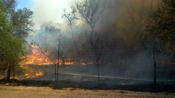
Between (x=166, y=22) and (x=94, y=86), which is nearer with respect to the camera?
(x=166, y=22)

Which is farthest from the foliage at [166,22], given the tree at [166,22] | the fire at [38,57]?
the fire at [38,57]

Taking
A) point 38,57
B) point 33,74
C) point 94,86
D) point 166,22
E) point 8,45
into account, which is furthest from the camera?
point 38,57

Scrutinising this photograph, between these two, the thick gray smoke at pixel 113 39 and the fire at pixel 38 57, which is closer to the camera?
the thick gray smoke at pixel 113 39

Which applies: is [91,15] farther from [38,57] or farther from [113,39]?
[38,57]

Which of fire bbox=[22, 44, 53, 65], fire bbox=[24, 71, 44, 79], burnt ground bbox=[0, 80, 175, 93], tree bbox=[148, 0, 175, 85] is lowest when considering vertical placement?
burnt ground bbox=[0, 80, 175, 93]

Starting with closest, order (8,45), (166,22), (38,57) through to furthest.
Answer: (166,22) < (8,45) < (38,57)

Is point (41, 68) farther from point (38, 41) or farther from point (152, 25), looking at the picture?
point (152, 25)

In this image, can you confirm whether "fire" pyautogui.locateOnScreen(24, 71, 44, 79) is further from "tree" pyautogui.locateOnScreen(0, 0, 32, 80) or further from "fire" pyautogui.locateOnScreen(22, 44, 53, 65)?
"fire" pyautogui.locateOnScreen(22, 44, 53, 65)

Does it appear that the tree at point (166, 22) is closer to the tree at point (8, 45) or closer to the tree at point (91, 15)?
the tree at point (8, 45)

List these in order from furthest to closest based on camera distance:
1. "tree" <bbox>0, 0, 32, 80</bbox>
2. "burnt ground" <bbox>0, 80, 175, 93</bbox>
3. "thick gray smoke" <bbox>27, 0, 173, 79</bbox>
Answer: "thick gray smoke" <bbox>27, 0, 173, 79</bbox> < "tree" <bbox>0, 0, 32, 80</bbox> < "burnt ground" <bbox>0, 80, 175, 93</bbox>

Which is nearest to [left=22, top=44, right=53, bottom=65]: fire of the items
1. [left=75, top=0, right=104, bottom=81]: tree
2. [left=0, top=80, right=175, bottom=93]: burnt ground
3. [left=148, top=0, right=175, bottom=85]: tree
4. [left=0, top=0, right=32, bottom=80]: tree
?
[left=75, top=0, right=104, bottom=81]: tree

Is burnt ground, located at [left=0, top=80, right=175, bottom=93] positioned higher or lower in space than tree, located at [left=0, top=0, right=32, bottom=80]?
lower

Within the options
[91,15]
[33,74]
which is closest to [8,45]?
[33,74]

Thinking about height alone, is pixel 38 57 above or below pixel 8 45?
below
